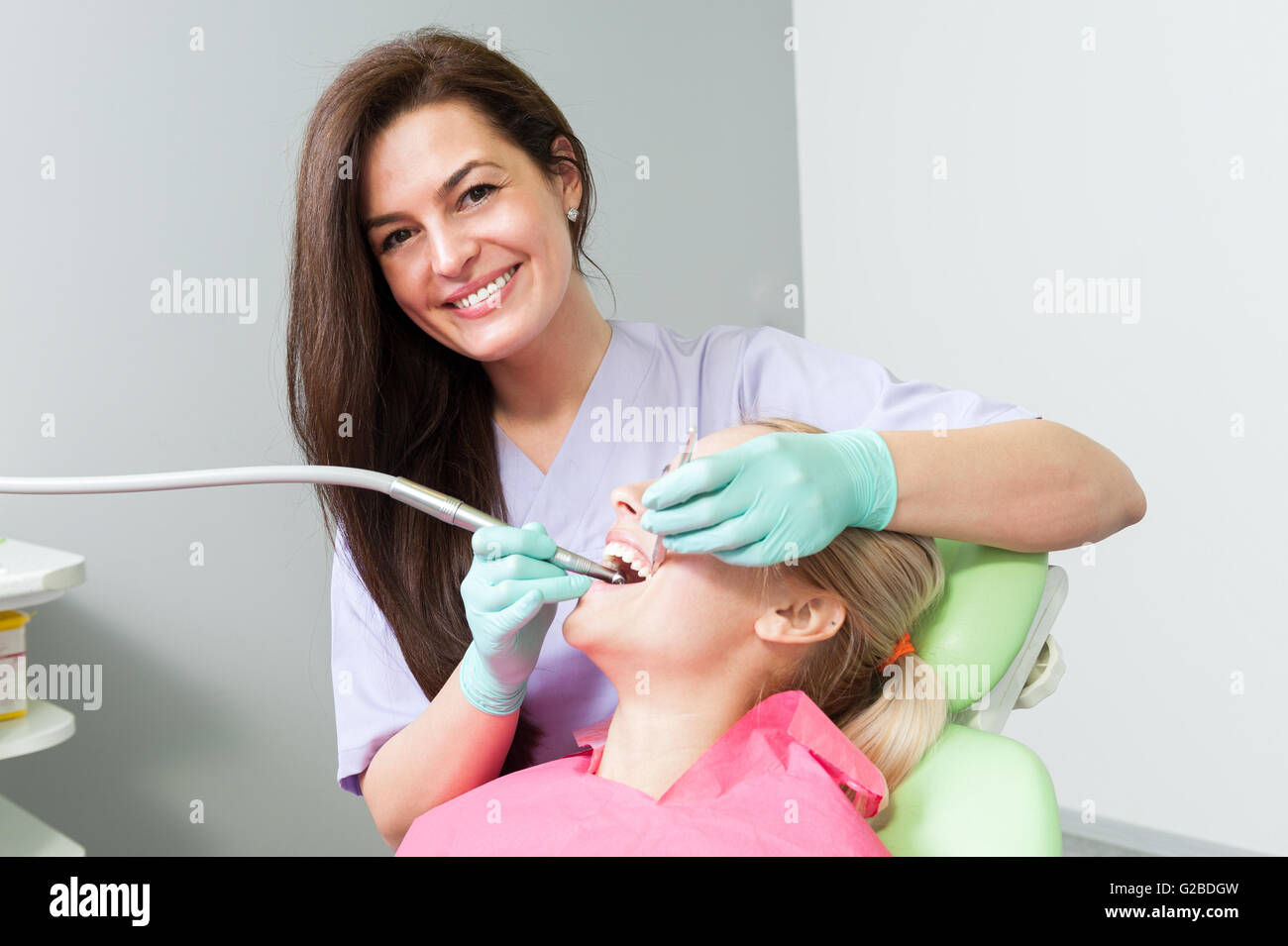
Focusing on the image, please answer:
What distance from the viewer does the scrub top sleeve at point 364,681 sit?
134 cm

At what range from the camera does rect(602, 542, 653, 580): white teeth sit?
1169mm

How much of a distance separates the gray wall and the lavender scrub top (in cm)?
88

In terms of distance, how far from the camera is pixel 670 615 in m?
1.14

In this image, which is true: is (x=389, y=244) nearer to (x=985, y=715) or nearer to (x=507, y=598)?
(x=507, y=598)

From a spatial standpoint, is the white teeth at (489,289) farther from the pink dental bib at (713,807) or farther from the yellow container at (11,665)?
the yellow container at (11,665)

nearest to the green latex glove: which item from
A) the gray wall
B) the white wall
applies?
the gray wall

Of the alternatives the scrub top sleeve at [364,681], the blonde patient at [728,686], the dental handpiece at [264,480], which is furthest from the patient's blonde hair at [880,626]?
the scrub top sleeve at [364,681]

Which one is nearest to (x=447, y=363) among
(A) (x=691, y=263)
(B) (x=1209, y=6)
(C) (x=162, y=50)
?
(C) (x=162, y=50)

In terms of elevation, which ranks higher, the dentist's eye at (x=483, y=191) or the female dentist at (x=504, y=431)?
the dentist's eye at (x=483, y=191)

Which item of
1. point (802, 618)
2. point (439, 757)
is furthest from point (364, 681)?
point (802, 618)

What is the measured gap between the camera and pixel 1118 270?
247 centimetres

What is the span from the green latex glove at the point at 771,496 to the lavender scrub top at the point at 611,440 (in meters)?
0.22
